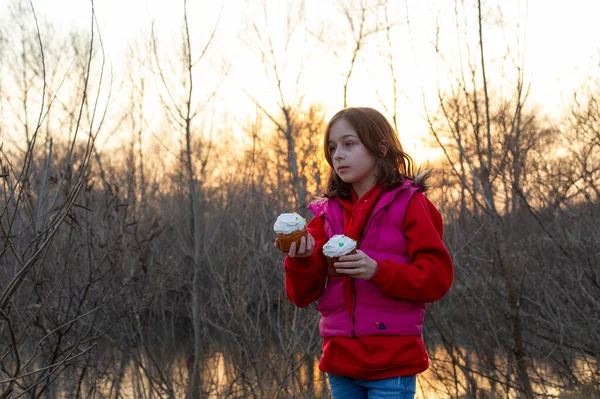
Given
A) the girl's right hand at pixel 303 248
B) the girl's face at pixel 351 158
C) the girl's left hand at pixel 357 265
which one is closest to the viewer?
the girl's left hand at pixel 357 265

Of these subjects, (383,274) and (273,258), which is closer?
(383,274)

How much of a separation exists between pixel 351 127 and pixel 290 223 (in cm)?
38

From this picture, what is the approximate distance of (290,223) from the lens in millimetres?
1883

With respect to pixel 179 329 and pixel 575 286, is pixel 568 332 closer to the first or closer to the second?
pixel 575 286

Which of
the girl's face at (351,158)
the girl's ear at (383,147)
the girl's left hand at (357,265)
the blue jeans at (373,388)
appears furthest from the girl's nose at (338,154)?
the blue jeans at (373,388)

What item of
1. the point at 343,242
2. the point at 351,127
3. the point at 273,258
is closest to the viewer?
the point at 343,242

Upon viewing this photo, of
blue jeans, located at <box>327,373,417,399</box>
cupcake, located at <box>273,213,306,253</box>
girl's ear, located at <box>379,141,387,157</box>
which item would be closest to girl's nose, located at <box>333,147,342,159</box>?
girl's ear, located at <box>379,141,387,157</box>

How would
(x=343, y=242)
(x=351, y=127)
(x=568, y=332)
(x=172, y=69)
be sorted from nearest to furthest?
(x=343, y=242)
(x=351, y=127)
(x=568, y=332)
(x=172, y=69)

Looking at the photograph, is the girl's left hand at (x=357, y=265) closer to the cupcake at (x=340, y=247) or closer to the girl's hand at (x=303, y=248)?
the cupcake at (x=340, y=247)

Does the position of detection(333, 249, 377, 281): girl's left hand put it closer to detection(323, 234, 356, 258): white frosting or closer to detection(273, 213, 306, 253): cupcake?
detection(323, 234, 356, 258): white frosting

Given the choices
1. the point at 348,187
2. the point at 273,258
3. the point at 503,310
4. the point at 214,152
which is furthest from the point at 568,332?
the point at 214,152

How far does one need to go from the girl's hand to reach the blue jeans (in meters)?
0.39

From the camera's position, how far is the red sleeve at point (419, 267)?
→ 1.77m

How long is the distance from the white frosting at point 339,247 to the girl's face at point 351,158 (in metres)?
0.29
